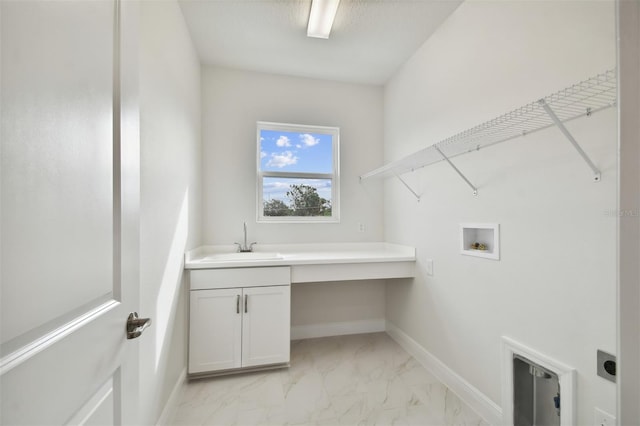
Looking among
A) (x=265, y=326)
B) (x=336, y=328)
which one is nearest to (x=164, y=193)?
(x=265, y=326)

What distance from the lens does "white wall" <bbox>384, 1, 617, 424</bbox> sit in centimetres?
113

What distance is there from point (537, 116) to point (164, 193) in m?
1.92

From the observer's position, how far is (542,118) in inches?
50.7

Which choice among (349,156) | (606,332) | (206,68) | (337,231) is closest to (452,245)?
(606,332)

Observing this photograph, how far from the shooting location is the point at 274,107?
2834mm

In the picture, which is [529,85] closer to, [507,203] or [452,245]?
[507,203]

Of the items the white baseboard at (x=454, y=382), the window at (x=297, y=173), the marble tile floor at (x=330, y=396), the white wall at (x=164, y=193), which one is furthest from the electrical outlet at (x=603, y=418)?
the window at (x=297, y=173)

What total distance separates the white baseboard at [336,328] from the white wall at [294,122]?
0.03m

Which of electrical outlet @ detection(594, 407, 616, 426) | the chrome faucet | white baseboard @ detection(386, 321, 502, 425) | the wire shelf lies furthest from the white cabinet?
electrical outlet @ detection(594, 407, 616, 426)

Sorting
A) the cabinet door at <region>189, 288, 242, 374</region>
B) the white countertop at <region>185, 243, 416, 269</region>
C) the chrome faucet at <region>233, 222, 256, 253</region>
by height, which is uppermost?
the chrome faucet at <region>233, 222, 256, 253</region>

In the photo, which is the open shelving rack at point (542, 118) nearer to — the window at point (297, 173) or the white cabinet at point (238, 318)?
the window at point (297, 173)

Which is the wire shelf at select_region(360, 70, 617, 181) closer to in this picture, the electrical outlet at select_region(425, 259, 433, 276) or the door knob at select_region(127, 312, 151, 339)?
the electrical outlet at select_region(425, 259, 433, 276)

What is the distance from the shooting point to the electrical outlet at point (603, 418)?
1.06 m

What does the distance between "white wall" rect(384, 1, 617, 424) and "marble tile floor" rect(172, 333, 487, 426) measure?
25 cm
